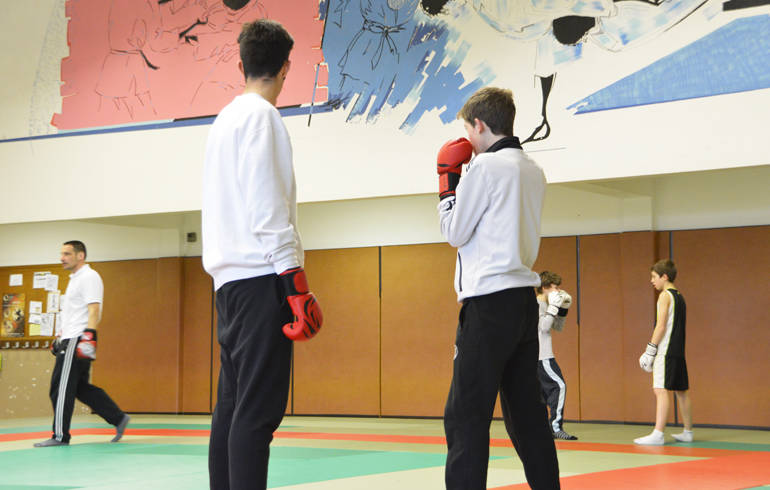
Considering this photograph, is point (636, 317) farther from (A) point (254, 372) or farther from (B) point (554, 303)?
(A) point (254, 372)

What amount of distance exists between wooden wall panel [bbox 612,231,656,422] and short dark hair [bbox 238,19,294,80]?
7.59m

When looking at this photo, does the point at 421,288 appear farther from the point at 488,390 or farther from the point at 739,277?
the point at 488,390

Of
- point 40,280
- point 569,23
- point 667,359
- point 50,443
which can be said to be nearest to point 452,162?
point 667,359

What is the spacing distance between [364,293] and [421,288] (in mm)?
811

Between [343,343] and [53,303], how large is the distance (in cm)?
459

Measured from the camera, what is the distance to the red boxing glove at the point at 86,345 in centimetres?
769

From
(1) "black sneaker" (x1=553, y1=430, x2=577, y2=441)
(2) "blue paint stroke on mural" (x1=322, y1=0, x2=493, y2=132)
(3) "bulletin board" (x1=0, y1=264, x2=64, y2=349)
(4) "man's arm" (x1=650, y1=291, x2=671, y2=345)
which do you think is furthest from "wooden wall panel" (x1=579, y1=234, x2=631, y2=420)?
(3) "bulletin board" (x1=0, y1=264, x2=64, y2=349)

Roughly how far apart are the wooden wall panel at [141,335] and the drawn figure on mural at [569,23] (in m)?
6.09

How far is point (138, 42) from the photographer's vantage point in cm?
1085

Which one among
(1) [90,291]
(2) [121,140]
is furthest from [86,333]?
(2) [121,140]

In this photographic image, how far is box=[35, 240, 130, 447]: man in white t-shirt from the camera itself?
25.1 ft

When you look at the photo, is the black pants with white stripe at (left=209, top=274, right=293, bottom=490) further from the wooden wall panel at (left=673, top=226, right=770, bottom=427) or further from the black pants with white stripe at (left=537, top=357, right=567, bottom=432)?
the wooden wall panel at (left=673, top=226, right=770, bottom=427)

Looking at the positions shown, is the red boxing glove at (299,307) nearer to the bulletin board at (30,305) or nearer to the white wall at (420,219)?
the white wall at (420,219)

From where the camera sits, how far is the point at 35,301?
12.9m
